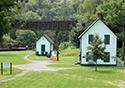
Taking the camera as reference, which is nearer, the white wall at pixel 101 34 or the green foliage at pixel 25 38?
the white wall at pixel 101 34

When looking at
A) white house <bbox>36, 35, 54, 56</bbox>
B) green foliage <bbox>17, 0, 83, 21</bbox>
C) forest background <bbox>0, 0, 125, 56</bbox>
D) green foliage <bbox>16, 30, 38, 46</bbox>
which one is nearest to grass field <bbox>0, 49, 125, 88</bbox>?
forest background <bbox>0, 0, 125, 56</bbox>

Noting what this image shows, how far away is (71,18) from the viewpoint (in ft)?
392

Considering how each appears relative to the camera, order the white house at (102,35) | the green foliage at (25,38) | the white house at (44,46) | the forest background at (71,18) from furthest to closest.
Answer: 1. the green foliage at (25,38)
2. the white house at (44,46)
3. the forest background at (71,18)
4. the white house at (102,35)

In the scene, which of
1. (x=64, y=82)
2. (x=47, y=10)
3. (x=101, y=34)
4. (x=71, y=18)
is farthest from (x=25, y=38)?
(x=64, y=82)

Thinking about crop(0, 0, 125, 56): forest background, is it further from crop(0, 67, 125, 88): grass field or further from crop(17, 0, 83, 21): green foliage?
crop(0, 67, 125, 88): grass field

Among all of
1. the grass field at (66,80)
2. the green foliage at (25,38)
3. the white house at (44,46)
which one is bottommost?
the grass field at (66,80)

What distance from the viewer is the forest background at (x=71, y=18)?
39.7 metres

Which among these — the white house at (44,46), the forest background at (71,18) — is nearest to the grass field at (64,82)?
the forest background at (71,18)

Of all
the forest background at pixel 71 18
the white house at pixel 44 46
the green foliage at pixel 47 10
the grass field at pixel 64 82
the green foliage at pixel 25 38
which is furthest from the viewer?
the green foliage at pixel 47 10

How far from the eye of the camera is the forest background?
39.7m

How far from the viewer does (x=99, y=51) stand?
81.6ft

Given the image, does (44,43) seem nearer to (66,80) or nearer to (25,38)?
(66,80)

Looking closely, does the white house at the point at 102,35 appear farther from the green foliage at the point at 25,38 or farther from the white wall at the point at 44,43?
the green foliage at the point at 25,38

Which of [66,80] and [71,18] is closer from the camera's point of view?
[66,80]
